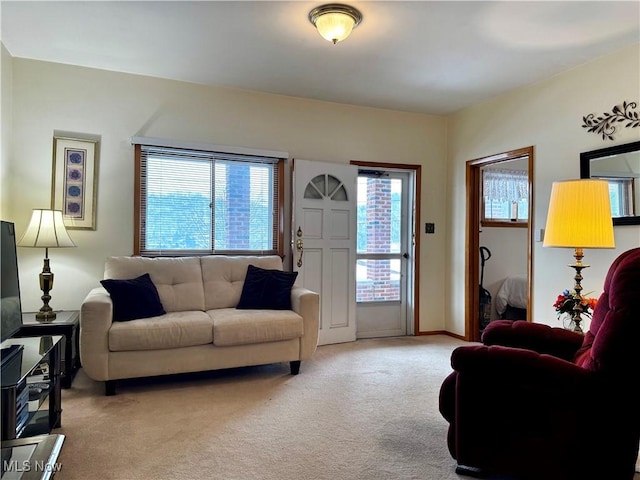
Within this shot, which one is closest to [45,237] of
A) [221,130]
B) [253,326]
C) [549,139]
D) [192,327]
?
[192,327]

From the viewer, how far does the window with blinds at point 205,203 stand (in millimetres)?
3896

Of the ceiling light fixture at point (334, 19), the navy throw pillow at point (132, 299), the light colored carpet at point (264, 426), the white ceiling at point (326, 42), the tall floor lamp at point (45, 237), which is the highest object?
the white ceiling at point (326, 42)

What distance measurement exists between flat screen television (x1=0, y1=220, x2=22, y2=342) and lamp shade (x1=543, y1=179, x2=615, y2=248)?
9.67 ft

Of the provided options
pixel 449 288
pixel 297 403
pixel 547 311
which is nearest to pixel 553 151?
pixel 547 311

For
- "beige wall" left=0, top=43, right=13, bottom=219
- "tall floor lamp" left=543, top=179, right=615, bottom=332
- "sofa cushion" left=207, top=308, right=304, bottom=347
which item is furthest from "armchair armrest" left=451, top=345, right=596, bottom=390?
"beige wall" left=0, top=43, right=13, bottom=219

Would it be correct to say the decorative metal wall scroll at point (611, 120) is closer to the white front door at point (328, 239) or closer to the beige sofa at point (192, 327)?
the white front door at point (328, 239)

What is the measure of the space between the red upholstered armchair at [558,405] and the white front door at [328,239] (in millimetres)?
2431

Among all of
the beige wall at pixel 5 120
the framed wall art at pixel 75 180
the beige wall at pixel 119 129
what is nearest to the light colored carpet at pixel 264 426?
the beige wall at pixel 119 129

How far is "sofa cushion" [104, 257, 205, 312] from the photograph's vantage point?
11.5 ft

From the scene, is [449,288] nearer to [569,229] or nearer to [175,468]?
[569,229]

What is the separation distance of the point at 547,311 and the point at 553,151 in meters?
1.42

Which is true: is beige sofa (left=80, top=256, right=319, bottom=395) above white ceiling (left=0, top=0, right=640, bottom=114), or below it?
below

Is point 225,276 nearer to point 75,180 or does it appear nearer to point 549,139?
point 75,180

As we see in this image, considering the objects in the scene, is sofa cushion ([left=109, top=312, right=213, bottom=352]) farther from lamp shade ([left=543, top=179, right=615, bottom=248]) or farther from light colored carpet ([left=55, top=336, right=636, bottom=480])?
lamp shade ([left=543, top=179, right=615, bottom=248])
